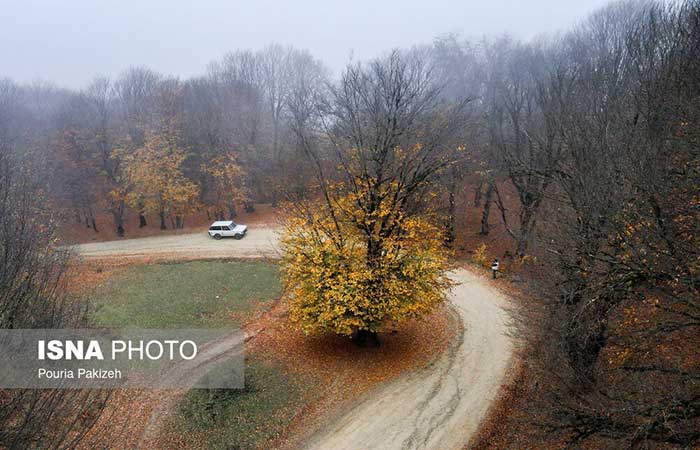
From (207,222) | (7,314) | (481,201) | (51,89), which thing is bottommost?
(207,222)

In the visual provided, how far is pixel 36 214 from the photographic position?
24109 millimetres

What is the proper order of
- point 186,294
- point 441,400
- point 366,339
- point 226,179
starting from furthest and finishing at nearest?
point 226,179
point 186,294
point 366,339
point 441,400

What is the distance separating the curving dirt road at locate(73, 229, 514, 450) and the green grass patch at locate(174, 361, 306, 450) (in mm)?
1429

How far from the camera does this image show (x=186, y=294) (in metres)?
21.9

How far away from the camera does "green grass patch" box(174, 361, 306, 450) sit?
1247cm

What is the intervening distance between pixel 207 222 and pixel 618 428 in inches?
1469

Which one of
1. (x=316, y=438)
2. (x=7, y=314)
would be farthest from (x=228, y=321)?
(x=7, y=314)

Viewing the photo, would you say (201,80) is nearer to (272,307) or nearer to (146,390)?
(272,307)

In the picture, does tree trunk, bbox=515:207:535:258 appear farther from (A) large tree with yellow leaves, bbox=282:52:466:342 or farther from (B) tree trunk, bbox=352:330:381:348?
(B) tree trunk, bbox=352:330:381:348

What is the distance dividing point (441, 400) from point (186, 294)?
13.3 meters

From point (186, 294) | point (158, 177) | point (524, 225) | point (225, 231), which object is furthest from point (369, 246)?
point (158, 177)

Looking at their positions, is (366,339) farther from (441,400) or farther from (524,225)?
(524,225)

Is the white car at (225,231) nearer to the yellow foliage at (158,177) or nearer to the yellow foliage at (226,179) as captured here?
the yellow foliage at (158,177)

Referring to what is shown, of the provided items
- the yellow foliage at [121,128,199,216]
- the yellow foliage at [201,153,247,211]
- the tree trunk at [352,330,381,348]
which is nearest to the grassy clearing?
the tree trunk at [352,330,381,348]
